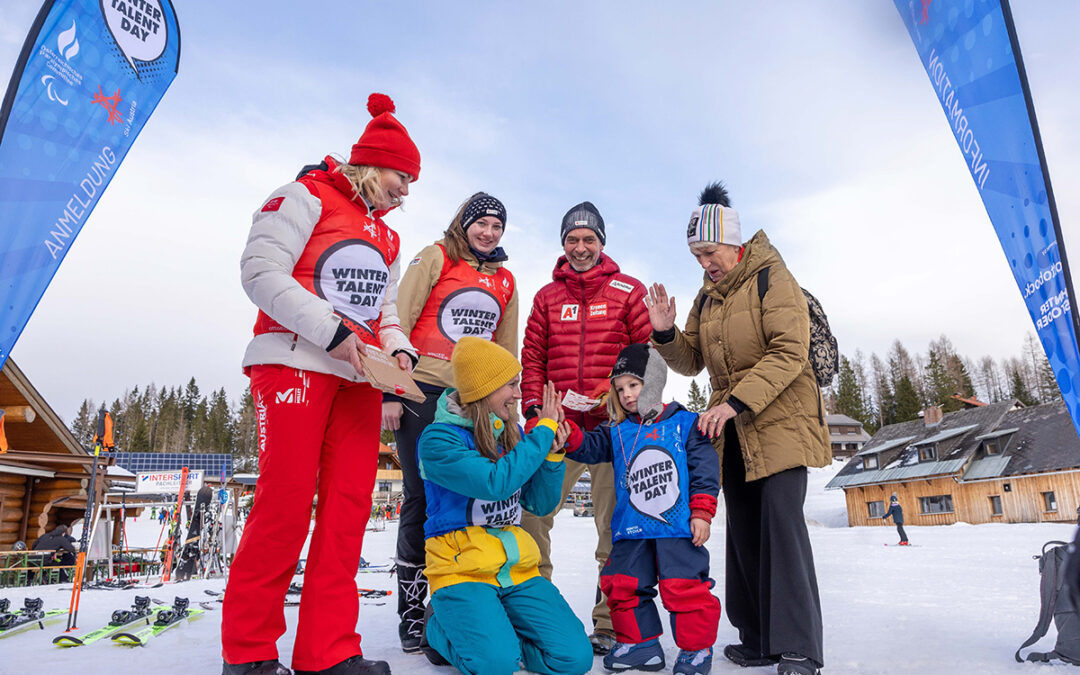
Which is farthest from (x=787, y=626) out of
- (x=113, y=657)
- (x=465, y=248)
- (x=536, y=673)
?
(x=113, y=657)

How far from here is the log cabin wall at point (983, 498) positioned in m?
24.6

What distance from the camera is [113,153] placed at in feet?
11.1

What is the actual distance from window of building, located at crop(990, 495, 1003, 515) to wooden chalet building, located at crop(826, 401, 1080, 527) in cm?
4

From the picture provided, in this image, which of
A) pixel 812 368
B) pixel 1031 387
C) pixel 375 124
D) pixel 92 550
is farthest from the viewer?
pixel 1031 387

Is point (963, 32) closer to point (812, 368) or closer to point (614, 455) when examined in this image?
point (812, 368)

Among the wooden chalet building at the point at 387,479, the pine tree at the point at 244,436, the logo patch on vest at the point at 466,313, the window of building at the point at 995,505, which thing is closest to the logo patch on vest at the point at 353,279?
the logo patch on vest at the point at 466,313

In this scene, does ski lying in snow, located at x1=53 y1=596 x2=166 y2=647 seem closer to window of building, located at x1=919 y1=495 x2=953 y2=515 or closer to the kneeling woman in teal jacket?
the kneeling woman in teal jacket

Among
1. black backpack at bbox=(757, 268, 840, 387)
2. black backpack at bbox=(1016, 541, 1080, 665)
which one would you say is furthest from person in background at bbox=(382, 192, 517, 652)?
black backpack at bbox=(1016, 541, 1080, 665)

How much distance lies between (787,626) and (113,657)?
10.2 feet

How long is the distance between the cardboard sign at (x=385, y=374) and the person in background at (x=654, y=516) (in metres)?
1.03

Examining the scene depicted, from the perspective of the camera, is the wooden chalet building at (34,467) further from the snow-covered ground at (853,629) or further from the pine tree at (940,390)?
the pine tree at (940,390)

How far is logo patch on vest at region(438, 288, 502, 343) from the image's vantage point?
3.77m

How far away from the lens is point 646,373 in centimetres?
343

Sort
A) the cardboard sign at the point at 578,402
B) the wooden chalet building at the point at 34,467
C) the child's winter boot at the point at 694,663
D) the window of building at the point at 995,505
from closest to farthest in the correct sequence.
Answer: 1. the child's winter boot at the point at 694,663
2. the cardboard sign at the point at 578,402
3. the wooden chalet building at the point at 34,467
4. the window of building at the point at 995,505
